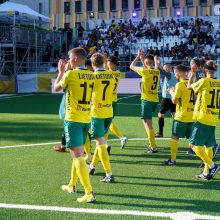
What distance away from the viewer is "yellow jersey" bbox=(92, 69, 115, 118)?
8.41 meters

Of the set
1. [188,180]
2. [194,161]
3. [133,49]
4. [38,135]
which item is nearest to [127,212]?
[188,180]

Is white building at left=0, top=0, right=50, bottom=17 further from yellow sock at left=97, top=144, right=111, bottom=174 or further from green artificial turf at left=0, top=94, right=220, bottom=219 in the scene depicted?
yellow sock at left=97, top=144, right=111, bottom=174

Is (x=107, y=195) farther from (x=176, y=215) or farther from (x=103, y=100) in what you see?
(x=103, y=100)

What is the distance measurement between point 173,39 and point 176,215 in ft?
108

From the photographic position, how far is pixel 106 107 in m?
8.74

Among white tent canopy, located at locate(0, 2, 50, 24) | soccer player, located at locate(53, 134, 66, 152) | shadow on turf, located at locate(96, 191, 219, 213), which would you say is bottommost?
shadow on turf, located at locate(96, 191, 219, 213)

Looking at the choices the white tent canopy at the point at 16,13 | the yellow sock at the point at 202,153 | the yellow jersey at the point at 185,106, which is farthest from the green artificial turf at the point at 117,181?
the white tent canopy at the point at 16,13

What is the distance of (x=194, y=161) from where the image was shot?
33.4 ft

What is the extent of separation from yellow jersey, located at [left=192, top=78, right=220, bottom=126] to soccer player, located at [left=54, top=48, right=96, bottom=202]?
209cm

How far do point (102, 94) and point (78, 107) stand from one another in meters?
1.50

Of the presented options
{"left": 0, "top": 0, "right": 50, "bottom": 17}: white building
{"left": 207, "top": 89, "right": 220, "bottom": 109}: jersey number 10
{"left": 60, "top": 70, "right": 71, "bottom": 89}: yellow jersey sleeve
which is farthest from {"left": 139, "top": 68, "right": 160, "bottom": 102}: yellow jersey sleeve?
{"left": 0, "top": 0, "right": 50, "bottom": 17}: white building

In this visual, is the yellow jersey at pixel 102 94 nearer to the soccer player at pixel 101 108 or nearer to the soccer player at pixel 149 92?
the soccer player at pixel 101 108

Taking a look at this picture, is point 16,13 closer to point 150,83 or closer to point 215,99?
point 150,83

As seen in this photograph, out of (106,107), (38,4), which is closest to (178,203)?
(106,107)
